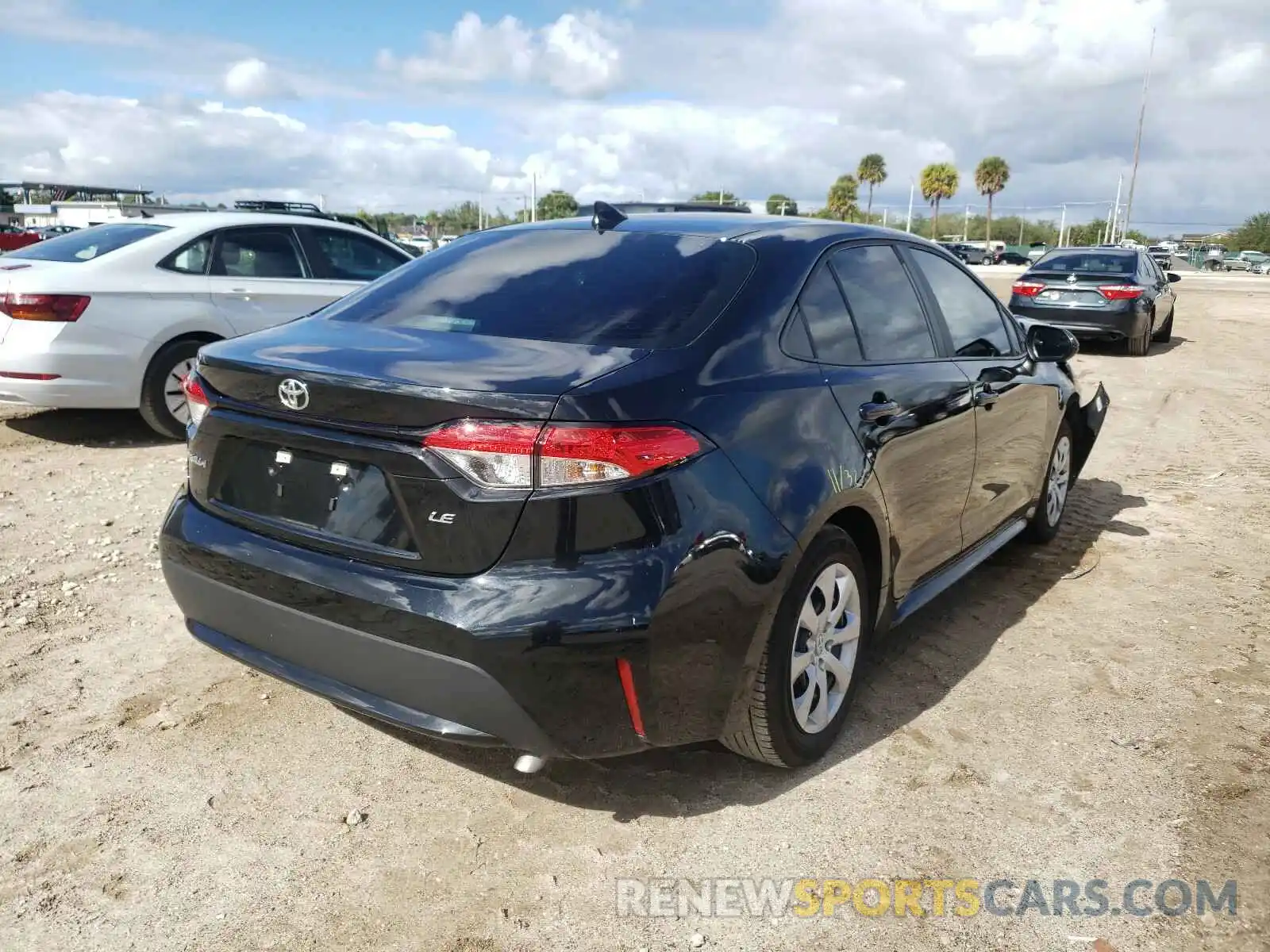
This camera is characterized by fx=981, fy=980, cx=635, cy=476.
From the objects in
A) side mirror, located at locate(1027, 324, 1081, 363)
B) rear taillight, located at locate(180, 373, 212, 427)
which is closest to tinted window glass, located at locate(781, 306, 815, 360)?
rear taillight, located at locate(180, 373, 212, 427)

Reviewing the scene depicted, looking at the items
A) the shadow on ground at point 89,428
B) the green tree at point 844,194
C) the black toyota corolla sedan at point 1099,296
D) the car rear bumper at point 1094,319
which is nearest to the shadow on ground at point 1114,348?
the black toyota corolla sedan at point 1099,296

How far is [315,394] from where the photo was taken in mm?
2467

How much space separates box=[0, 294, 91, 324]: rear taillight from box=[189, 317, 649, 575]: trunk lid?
4.19 metres

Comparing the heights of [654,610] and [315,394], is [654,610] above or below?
below

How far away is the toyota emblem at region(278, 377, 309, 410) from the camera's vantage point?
8.17 ft

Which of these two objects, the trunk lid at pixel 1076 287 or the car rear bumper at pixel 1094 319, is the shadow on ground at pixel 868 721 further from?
the trunk lid at pixel 1076 287

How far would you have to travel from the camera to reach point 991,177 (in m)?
78.0

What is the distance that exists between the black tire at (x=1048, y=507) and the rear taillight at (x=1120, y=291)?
884cm

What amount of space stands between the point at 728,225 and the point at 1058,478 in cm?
280

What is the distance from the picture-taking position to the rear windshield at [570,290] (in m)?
2.72

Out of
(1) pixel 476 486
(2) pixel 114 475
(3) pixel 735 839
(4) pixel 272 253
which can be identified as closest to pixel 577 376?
(1) pixel 476 486

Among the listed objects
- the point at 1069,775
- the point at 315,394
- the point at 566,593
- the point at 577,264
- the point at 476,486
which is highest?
the point at 577,264

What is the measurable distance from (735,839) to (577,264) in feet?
5.82

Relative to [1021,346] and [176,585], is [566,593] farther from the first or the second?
[1021,346]
